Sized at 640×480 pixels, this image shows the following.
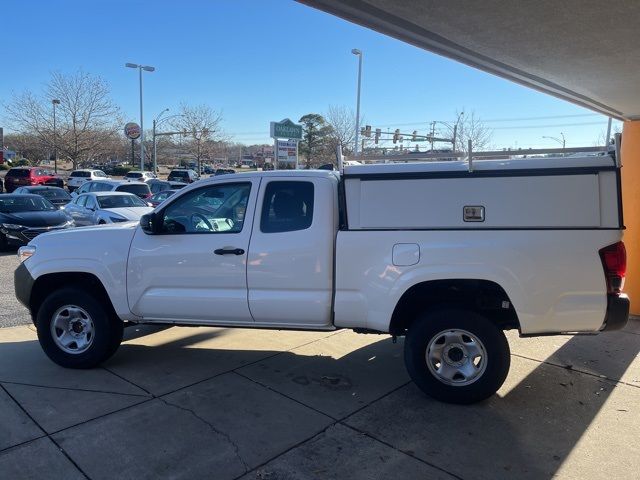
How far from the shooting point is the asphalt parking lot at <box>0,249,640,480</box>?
10.8 ft

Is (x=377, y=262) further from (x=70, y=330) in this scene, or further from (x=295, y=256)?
(x=70, y=330)

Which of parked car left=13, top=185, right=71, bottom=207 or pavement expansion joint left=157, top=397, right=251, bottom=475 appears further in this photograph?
parked car left=13, top=185, right=71, bottom=207

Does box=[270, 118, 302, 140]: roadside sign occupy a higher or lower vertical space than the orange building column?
higher

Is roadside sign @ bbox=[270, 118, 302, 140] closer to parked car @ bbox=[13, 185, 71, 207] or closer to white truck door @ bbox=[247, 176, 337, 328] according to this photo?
parked car @ bbox=[13, 185, 71, 207]

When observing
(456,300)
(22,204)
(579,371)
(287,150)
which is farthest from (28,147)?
(579,371)

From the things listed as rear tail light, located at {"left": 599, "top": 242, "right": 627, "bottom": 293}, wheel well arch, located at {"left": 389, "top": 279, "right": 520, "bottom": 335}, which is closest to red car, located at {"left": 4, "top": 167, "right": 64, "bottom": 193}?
wheel well arch, located at {"left": 389, "top": 279, "right": 520, "bottom": 335}

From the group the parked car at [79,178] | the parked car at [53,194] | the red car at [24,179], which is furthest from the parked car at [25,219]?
the parked car at [79,178]

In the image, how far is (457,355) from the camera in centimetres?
419

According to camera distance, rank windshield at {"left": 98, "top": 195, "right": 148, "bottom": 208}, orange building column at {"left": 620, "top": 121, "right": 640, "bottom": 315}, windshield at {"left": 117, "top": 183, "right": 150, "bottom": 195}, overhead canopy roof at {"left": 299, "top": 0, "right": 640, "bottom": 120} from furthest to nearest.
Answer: windshield at {"left": 117, "top": 183, "right": 150, "bottom": 195}, windshield at {"left": 98, "top": 195, "right": 148, "bottom": 208}, orange building column at {"left": 620, "top": 121, "right": 640, "bottom": 315}, overhead canopy roof at {"left": 299, "top": 0, "right": 640, "bottom": 120}

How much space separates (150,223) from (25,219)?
33.0 feet

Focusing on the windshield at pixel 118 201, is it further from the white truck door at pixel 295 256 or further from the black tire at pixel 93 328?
the white truck door at pixel 295 256

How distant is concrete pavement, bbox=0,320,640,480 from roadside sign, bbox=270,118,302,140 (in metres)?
12.4

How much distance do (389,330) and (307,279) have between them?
0.83m

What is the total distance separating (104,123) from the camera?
3988 cm
